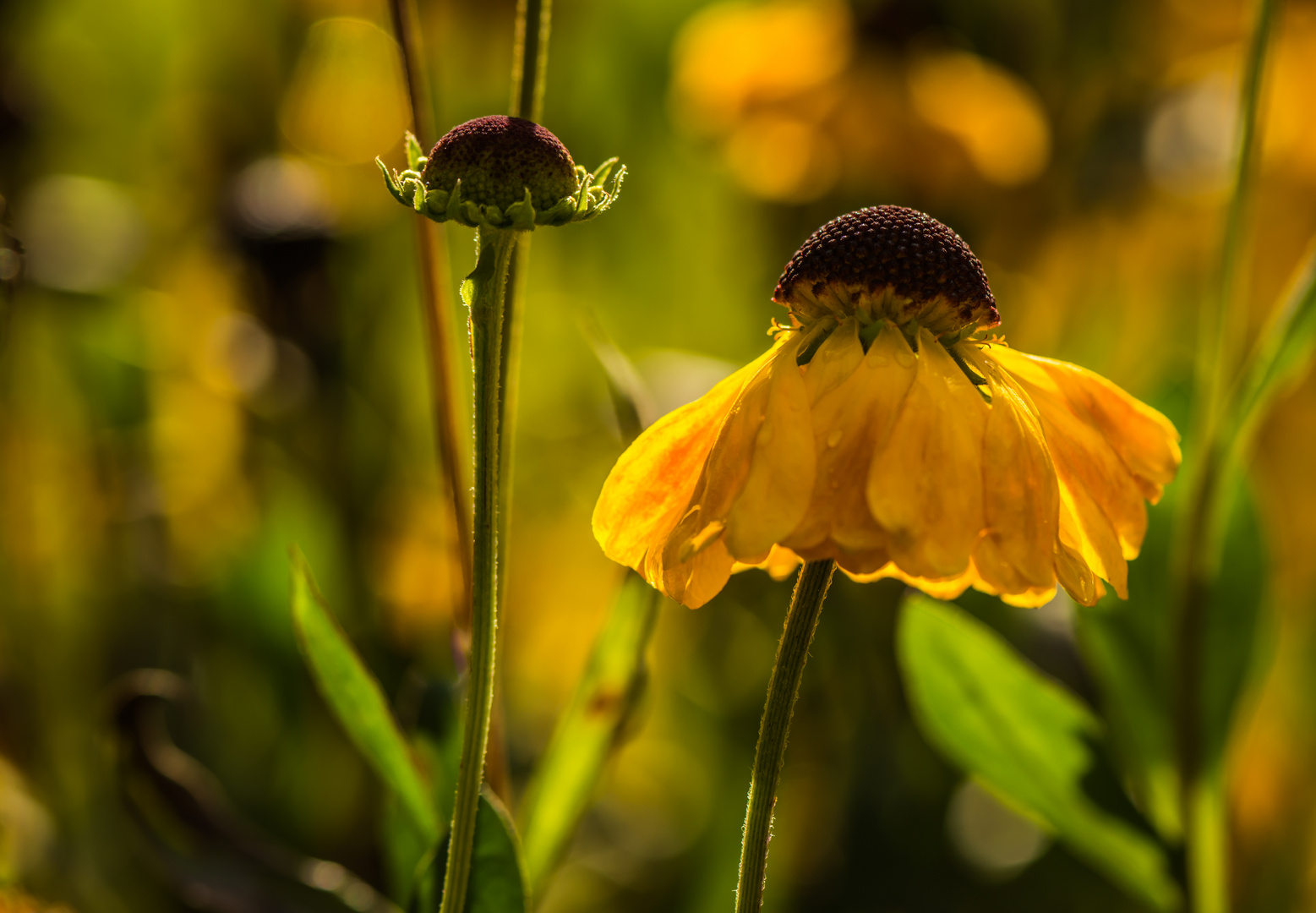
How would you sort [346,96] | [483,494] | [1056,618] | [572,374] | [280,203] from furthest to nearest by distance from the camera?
1. [346,96]
2. [572,374]
3. [280,203]
4. [1056,618]
5. [483,494]

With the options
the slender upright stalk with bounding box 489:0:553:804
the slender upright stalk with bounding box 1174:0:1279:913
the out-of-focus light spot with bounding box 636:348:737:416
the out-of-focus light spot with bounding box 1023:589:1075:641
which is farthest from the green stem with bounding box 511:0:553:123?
the out-of-focus light spot with bounding box 1023:589:1075:641

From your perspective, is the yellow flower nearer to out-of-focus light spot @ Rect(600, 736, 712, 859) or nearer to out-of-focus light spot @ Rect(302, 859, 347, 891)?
out-of-focus light spot @ Rect(302, 859, 347, 891)

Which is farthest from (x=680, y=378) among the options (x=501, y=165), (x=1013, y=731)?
(x=501, y=165)

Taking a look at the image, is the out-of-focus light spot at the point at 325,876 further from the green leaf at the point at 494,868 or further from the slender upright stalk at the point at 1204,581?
the slender upright stalk at the point at 1204,581

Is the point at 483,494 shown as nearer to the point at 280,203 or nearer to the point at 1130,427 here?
the point at 1130,427

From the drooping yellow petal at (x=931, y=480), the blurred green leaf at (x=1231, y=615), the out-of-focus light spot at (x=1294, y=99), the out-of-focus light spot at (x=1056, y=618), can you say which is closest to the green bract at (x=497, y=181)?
the drooping yellow petal at (x=931, y=480)

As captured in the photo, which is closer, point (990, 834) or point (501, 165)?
point (501, 165)
